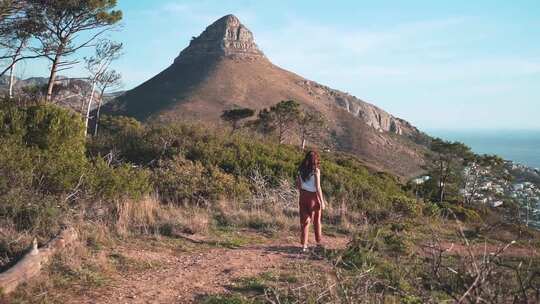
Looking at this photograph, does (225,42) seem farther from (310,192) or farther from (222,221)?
(310,192)

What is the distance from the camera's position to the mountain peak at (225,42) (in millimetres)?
118875

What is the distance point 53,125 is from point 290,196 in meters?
5.32

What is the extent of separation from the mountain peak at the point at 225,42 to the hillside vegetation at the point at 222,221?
106 meters

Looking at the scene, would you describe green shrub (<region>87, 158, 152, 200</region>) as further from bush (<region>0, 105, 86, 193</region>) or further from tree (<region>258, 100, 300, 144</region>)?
tree (<region>258, 100, 300, 144</region>)

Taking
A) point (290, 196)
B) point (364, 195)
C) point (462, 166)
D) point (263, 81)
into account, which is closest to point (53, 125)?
point (290, 196)

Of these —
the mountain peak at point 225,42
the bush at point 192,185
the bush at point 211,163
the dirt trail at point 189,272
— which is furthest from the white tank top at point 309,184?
the mountain peak at point 225,42

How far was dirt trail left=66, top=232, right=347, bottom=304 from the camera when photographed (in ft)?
16.2

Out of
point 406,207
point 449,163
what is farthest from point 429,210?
point 449,163

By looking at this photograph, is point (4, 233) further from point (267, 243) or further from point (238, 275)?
point (267, 243)

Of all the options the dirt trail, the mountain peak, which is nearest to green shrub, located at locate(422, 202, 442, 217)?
the dirt trail

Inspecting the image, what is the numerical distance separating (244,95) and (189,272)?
87533 mm

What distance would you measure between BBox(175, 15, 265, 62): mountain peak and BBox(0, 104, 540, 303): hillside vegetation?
10560 centimetres

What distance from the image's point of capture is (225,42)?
122 meters

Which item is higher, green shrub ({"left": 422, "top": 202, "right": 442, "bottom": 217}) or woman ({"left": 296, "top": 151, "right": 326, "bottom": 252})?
woman ({"left": 296, "top": 151, "right": 326, "bottom": 252})
